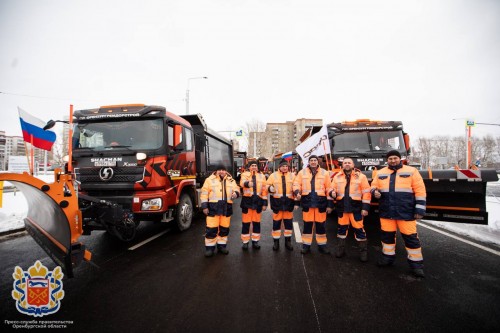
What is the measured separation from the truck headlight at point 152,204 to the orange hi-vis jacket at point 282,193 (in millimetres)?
2238

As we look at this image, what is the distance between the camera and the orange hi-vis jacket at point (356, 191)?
3764 millimetres

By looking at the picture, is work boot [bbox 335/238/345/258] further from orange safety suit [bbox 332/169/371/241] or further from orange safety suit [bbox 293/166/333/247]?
orange safety suit [bbox 293/166/333/247]

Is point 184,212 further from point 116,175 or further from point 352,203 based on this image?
point 352,203

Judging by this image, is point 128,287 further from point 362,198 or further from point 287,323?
point 362,198

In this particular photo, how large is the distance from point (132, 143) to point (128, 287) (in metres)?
2.82

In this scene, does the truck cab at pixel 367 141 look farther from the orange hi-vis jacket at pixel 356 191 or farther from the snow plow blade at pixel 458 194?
the orange hi-vis jacket at pixel 356 191

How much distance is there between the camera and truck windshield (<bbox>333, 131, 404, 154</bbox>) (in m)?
6.20

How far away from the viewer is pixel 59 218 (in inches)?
113

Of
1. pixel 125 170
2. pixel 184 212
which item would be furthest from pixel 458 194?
pixel 125 170

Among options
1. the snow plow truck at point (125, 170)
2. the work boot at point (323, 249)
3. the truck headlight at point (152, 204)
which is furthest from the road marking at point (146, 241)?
the work boot at point (323, 249)

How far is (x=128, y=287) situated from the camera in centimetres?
292

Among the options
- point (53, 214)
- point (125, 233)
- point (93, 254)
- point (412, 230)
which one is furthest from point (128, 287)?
point (412, 230)

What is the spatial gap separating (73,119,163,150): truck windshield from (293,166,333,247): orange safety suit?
3149 millimetres

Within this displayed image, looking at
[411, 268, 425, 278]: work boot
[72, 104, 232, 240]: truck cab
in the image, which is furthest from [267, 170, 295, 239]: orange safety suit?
[72, 104, 232, 240]: truck cab
